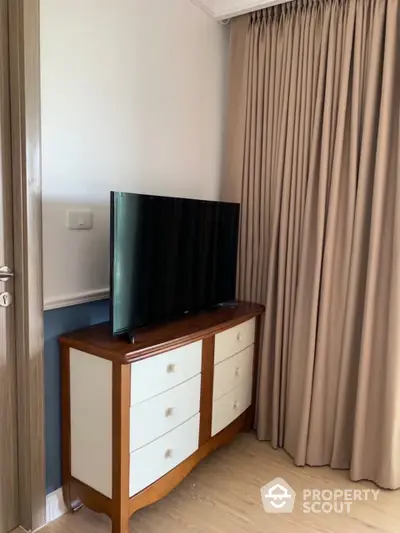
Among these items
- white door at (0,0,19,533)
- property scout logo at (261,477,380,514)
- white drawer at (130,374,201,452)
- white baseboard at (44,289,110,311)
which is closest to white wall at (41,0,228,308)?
white baseboard at (44,289,110,311)

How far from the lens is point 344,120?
2180 mm

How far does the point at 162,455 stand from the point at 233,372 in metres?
0.65

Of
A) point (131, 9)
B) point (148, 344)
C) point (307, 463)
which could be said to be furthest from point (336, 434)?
point (131, 9)

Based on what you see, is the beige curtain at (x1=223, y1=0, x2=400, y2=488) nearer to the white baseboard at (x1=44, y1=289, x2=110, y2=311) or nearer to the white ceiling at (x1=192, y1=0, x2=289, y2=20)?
the white ceiling at (x1=192, y1=0, x2=289, y2=20)

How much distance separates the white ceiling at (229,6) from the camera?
235 cm

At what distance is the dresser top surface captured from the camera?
5.37 ft

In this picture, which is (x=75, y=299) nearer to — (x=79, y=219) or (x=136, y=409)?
(x=79, y=219)

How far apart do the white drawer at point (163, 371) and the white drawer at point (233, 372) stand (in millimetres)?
221

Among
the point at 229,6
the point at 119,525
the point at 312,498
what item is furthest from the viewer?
the point at 229,6

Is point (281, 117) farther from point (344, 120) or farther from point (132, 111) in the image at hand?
point (132, 111)

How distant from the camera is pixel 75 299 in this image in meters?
1.88

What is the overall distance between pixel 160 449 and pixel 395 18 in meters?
2.30

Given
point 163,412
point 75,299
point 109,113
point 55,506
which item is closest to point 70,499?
point 55,506

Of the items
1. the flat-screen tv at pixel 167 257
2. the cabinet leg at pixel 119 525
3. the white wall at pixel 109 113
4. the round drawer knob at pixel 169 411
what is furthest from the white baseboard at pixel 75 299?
the cabinet leg at pixel 119 525
